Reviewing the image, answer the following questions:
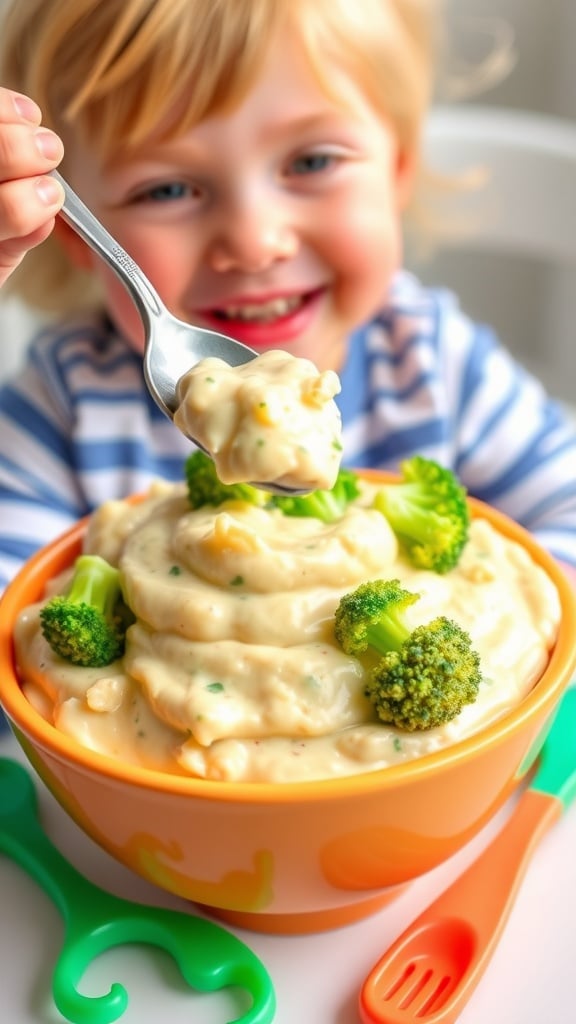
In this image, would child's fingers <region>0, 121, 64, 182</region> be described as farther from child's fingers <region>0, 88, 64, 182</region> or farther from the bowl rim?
the bowl rim

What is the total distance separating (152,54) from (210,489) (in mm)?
623

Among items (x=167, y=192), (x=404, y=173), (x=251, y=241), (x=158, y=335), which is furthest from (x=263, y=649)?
(x=404, y=173)

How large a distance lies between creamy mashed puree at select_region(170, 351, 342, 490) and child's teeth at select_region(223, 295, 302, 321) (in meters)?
0.61

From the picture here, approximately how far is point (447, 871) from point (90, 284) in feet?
4.36

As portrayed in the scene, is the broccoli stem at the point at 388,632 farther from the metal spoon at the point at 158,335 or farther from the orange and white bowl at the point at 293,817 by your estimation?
the metal spoon at the point at 158,335

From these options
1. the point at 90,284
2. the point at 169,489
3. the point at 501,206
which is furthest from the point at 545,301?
the point at 169,489

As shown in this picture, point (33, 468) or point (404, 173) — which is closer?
point (33, 468)

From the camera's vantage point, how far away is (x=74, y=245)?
1.65 metres

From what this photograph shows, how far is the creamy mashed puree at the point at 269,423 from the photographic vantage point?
87 centimetres

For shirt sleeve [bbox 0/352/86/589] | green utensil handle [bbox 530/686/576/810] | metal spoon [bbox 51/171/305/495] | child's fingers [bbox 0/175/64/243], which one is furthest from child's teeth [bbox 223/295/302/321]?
green utensil handle [bbox 530/686/576/810]

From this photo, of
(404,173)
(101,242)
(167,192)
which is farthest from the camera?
(404,173)

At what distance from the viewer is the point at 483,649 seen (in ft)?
2.95

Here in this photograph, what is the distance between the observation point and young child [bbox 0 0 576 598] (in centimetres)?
134

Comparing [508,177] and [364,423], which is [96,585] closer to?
Answer: [364,423]
